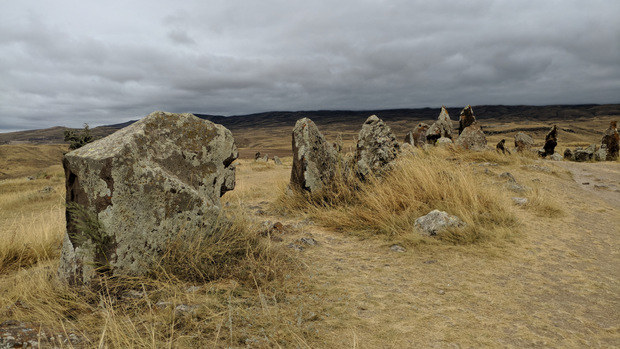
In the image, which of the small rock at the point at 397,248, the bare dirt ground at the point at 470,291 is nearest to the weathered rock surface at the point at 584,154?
the bare dirt ground at the point at 470,291

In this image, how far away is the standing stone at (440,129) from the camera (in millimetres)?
15977

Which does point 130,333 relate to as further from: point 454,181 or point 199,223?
point 454,181

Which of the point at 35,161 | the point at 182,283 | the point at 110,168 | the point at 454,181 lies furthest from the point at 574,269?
the point at 35,161

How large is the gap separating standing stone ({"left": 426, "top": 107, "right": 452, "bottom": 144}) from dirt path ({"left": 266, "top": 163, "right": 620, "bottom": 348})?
37.0ft

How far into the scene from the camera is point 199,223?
11.6 feet

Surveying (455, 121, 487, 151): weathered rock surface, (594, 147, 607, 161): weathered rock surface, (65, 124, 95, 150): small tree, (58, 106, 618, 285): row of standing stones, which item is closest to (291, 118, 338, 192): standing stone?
(58, 106, 618, 285): row of standing stones

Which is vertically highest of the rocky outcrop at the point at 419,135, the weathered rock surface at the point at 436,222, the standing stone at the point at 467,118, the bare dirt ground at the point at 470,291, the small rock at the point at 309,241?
the standing stone at the point at 467,118

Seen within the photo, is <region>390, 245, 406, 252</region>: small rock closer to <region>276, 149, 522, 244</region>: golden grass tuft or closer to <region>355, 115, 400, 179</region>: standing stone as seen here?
<region>276, 149, 522, 244</region>: golden grass tuft

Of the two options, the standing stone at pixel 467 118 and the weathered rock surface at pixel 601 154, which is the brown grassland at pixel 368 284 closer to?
the standing stone at pixel 467 118

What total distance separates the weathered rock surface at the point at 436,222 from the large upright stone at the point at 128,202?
281 cm

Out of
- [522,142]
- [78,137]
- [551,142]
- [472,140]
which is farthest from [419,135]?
[78,137]

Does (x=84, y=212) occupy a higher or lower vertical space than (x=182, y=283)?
higher

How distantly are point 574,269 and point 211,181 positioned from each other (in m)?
4.26

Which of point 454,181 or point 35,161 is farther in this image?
point 35,161
